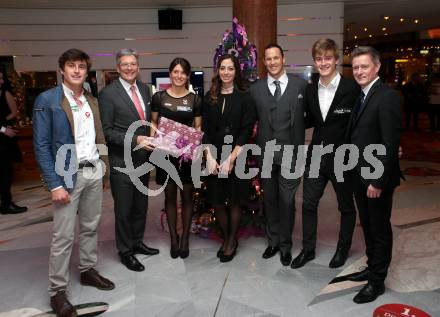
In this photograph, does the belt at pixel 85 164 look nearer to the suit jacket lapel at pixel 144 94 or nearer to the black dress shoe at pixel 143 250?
the suit jacket lapel at pixel 144 94

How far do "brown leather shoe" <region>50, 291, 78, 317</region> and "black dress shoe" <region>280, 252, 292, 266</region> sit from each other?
62.5 inches

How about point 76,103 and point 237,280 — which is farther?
point 237,280

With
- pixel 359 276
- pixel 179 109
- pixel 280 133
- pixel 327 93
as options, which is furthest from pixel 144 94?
pixel 359 276

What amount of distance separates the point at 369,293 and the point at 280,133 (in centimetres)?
Answer: 128

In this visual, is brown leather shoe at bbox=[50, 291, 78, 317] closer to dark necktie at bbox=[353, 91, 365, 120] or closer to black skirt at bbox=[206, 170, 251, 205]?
black skirt at bbox=[206, 170, 251, 205]

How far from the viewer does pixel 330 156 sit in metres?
2.97

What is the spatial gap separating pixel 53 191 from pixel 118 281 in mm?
984

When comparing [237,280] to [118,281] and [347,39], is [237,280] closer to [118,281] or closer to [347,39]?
[118,281]

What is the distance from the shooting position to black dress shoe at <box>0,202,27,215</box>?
4824 mm

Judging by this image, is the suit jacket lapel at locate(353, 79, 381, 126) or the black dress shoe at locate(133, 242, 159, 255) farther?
the black dress shoe at locate(133, 242, 159, 255)

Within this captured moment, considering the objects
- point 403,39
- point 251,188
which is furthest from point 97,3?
point 403,39

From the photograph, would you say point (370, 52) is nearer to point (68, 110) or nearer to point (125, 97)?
point (125, 97)

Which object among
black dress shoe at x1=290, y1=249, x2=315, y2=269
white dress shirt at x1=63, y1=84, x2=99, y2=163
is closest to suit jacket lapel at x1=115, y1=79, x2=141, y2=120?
white dress shirt at x1=63, y1=84, x2=99, y2=163

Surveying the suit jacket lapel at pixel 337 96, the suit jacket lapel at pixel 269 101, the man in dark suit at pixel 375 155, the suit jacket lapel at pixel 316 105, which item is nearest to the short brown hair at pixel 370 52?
the man in dark suit at pixel 375 155
